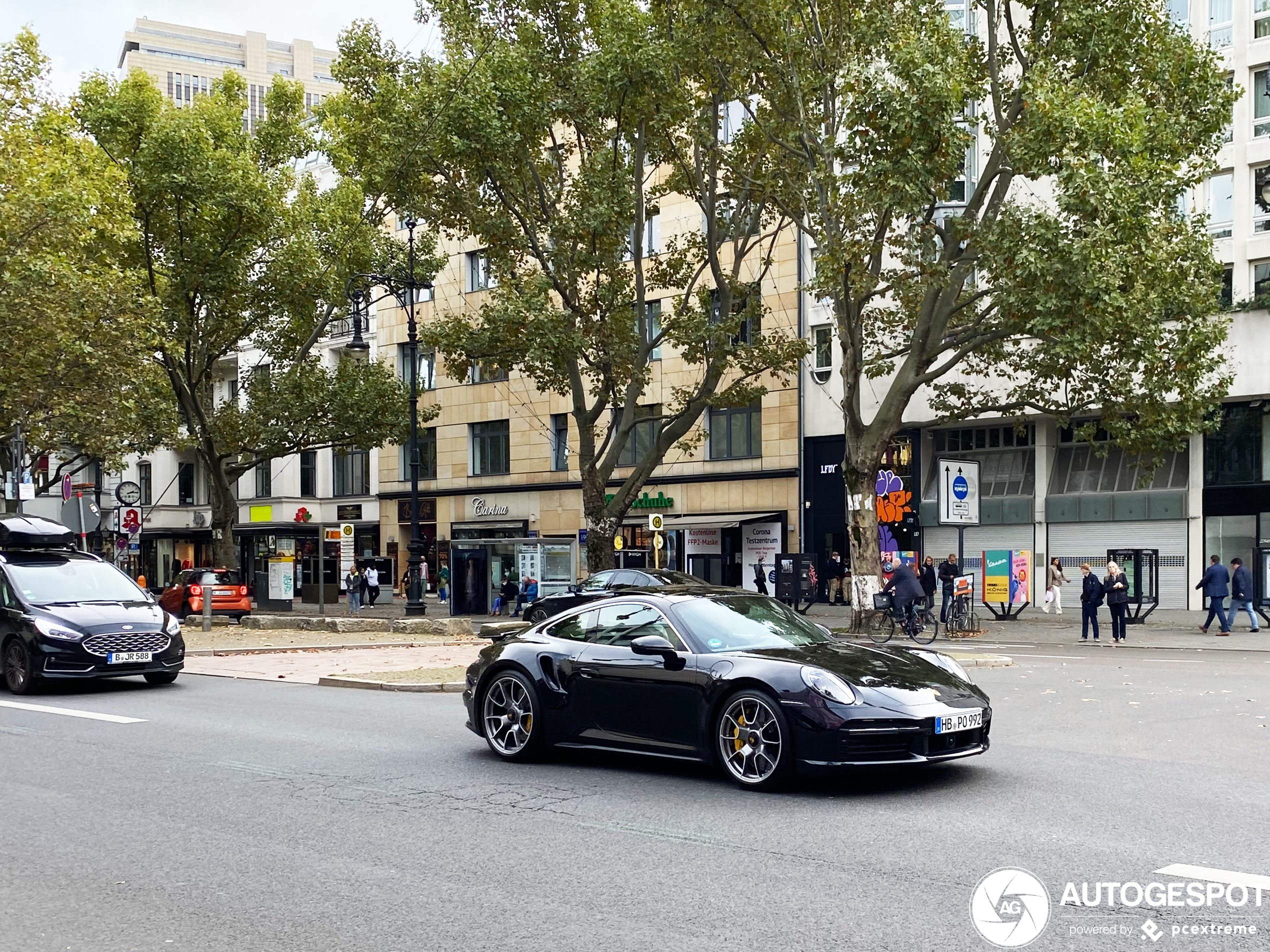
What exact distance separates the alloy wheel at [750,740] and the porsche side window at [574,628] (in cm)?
154

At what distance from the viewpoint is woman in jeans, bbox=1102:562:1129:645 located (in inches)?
1003

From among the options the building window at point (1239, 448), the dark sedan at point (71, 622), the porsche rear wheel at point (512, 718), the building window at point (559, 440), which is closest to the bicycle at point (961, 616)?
the building window at point (1239, 448)

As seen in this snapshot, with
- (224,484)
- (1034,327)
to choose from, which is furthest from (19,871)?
(224,484)

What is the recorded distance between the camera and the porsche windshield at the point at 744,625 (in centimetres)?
921

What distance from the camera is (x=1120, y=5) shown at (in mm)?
23734

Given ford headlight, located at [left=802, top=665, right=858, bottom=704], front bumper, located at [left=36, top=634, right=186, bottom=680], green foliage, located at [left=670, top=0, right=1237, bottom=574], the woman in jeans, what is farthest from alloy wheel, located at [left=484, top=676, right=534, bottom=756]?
the woman in jeans

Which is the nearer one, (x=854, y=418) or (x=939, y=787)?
(x=939, y=787)

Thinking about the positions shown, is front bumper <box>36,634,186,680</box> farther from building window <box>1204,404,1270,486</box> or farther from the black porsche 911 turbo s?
building window <box>1204,404,1270,486</box>

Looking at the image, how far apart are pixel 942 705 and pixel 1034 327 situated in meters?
16.8

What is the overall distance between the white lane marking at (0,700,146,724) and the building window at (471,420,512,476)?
125 feet

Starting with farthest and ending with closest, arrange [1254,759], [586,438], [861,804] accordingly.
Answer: [586,438], [1254,759], [861,804]

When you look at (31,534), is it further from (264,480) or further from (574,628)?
(264,480)

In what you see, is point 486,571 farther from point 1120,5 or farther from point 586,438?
point 1120,5

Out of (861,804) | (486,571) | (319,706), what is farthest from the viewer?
(486,571)
